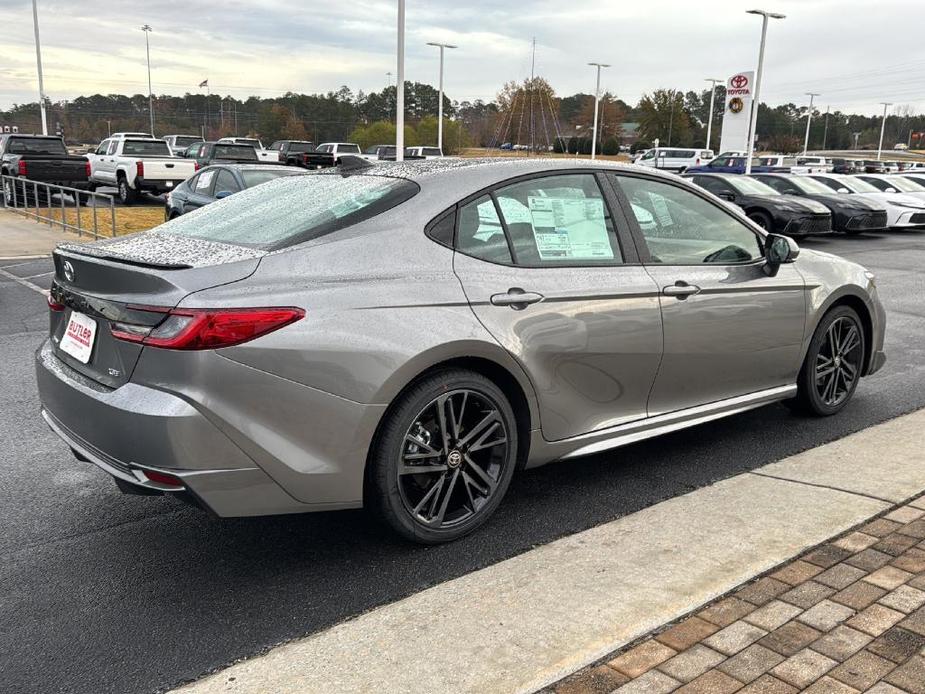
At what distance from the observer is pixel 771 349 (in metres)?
4.77

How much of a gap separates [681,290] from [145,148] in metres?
23.6

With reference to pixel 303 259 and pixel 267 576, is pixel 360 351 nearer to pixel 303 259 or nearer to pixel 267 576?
pixel 303 259

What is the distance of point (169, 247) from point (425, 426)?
1.26 metres

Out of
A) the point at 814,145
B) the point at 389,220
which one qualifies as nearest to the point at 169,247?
the point at 389,220

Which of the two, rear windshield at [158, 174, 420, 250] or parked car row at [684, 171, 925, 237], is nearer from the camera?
rear windshield at [158, 174, 420, 250]

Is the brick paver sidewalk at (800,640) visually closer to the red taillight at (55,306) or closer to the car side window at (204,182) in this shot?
the red taillight at (55,306)

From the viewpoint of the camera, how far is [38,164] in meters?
23.1

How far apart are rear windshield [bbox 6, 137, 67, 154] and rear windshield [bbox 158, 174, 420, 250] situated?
80.0 ft

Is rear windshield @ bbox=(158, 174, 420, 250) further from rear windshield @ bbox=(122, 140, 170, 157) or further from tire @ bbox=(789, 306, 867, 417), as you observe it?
rear windshield @ bbox=(122, 140, 170, 157)

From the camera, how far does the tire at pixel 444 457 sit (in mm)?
3305

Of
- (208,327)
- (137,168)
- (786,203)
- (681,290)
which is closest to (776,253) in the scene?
(681,290)

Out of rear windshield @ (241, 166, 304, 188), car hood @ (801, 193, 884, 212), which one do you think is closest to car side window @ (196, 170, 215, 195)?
rear windshield @ (241, 166, 304, 188)

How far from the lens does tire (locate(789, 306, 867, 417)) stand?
518 cm

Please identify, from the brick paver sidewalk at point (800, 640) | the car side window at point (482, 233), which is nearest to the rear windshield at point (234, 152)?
the car side window at point (482, 233)
